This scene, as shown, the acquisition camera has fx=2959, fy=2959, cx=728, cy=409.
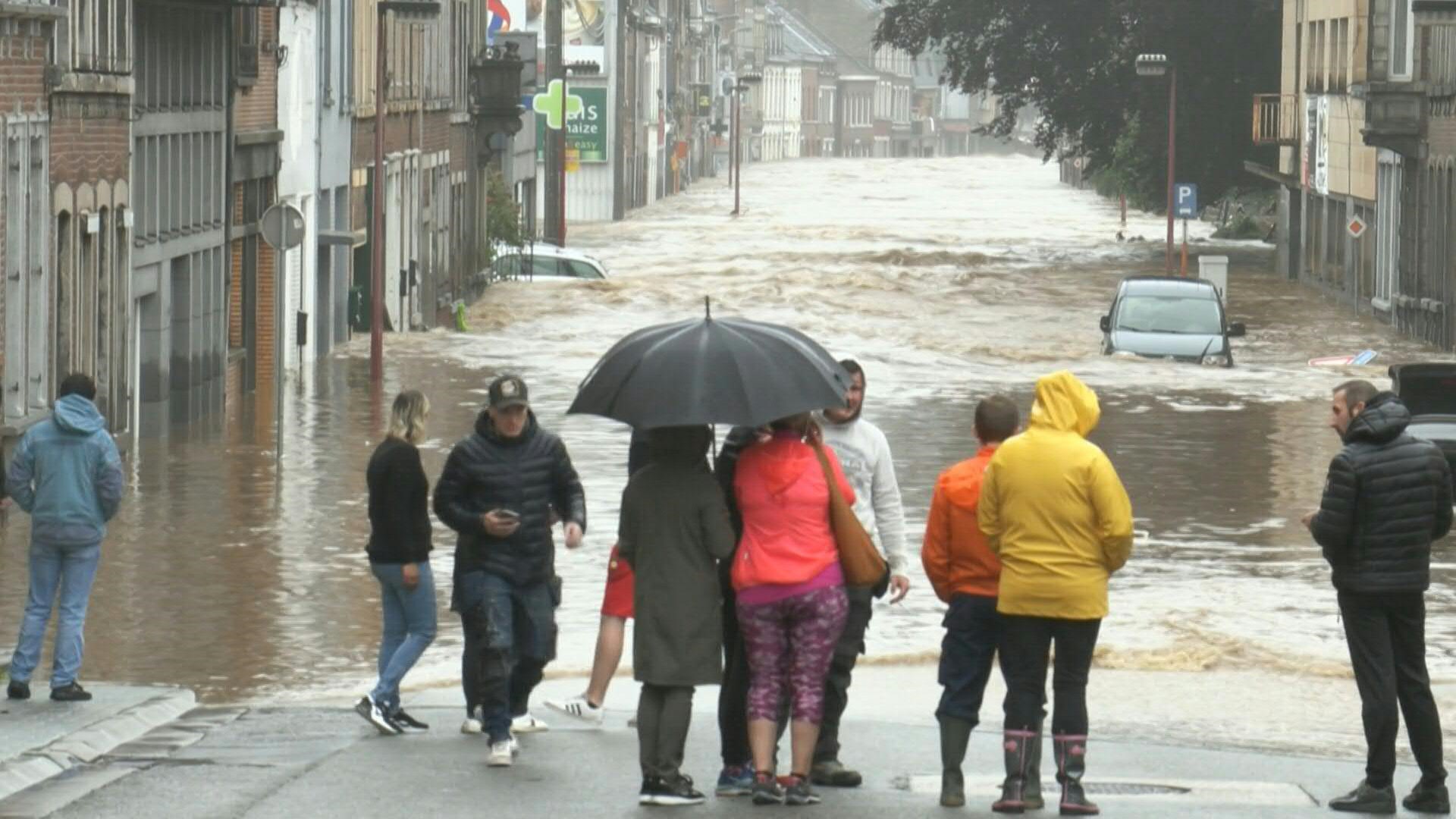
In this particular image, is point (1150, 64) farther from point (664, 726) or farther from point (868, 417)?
point (664, 726)

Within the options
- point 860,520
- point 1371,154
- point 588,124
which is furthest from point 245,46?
point 588,124

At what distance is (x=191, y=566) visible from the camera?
65.1 ft

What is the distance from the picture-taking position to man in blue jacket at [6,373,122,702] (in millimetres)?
12891

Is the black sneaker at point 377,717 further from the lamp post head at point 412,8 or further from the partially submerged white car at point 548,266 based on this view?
the partially submerged white car at point 548,266

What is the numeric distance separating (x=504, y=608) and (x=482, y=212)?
49949 mm

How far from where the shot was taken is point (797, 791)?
10180 mm

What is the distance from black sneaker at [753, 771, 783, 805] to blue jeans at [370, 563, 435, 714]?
221 centimetres

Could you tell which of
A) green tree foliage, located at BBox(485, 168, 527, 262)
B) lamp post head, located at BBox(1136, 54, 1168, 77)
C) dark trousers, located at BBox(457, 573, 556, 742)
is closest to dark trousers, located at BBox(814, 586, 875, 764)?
dark trousers, located at BBox(457, 573, 556, 742)

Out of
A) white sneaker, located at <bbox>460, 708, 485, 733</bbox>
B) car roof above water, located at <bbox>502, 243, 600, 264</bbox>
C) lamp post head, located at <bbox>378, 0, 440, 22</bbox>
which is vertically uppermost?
lamp post head, located at <bbox>378, 0, 440, 22</bbox>

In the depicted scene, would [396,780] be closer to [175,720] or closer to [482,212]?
[175,720]

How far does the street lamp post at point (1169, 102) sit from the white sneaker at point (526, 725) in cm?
5031

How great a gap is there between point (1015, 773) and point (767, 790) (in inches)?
33.9

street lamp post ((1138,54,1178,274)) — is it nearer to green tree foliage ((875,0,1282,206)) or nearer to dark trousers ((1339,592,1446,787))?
green tree foliage ((875,0,1282,206))

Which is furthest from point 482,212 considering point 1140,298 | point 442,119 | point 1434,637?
point 1434,637
